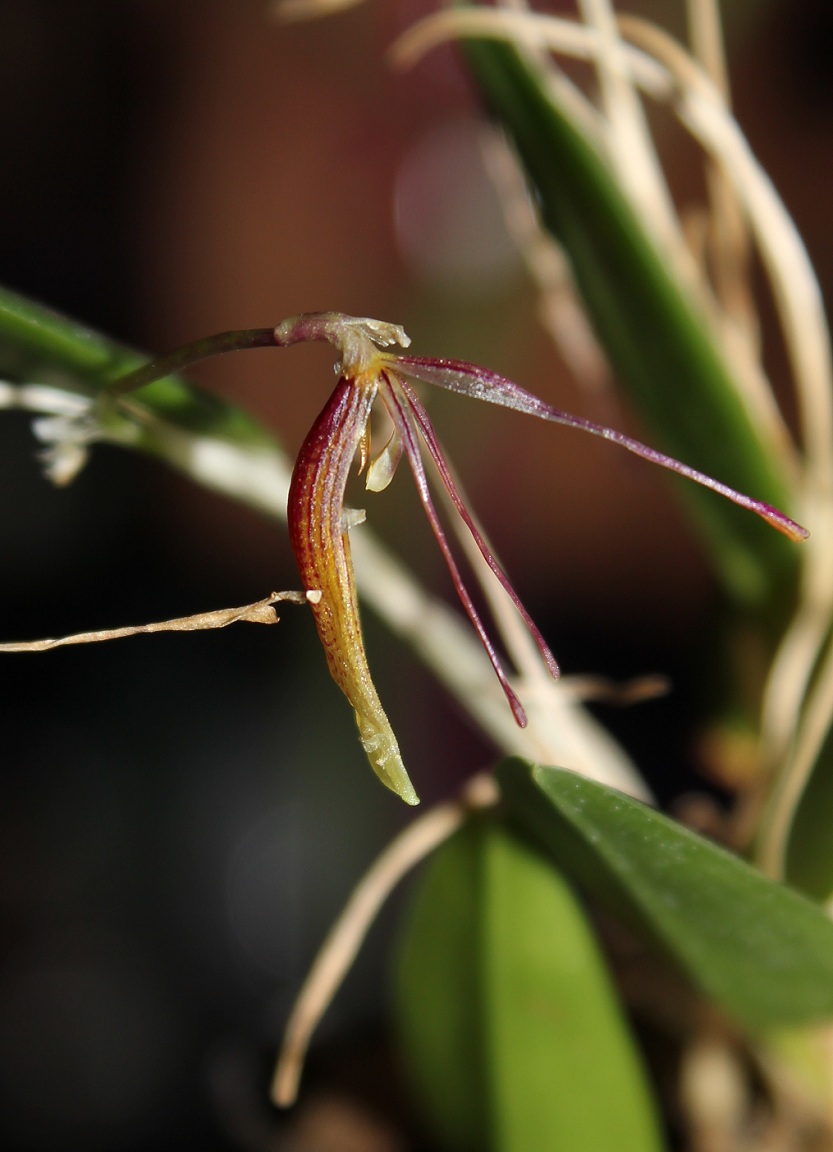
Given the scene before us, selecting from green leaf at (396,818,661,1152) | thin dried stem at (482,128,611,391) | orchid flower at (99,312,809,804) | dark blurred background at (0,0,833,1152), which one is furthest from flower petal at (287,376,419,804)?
dark blurred background at (0,0,833,1152)

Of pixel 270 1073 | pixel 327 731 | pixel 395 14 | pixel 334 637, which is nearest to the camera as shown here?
pixel 334 637

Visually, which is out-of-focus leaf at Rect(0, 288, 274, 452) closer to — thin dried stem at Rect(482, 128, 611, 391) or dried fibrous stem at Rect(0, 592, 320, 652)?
dried fibrous stem at Rect(0, 592, 320, 652)

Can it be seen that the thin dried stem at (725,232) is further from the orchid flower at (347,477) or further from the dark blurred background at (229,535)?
the dark blurred background at (229,535)

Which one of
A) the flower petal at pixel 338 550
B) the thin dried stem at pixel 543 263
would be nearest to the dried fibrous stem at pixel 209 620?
the flower petal at pixel 338 550

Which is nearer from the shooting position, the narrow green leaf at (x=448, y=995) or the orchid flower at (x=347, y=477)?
the orchid flower at (x=347, y=477)

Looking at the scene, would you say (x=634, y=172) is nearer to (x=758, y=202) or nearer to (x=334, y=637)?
(x=758, y=202)

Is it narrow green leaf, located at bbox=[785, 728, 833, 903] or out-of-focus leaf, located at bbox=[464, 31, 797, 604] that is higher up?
out-of-focus leaf, located at bbox=[464, 31, 797, 604]

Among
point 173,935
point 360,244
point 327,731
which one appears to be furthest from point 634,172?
point 360,244
